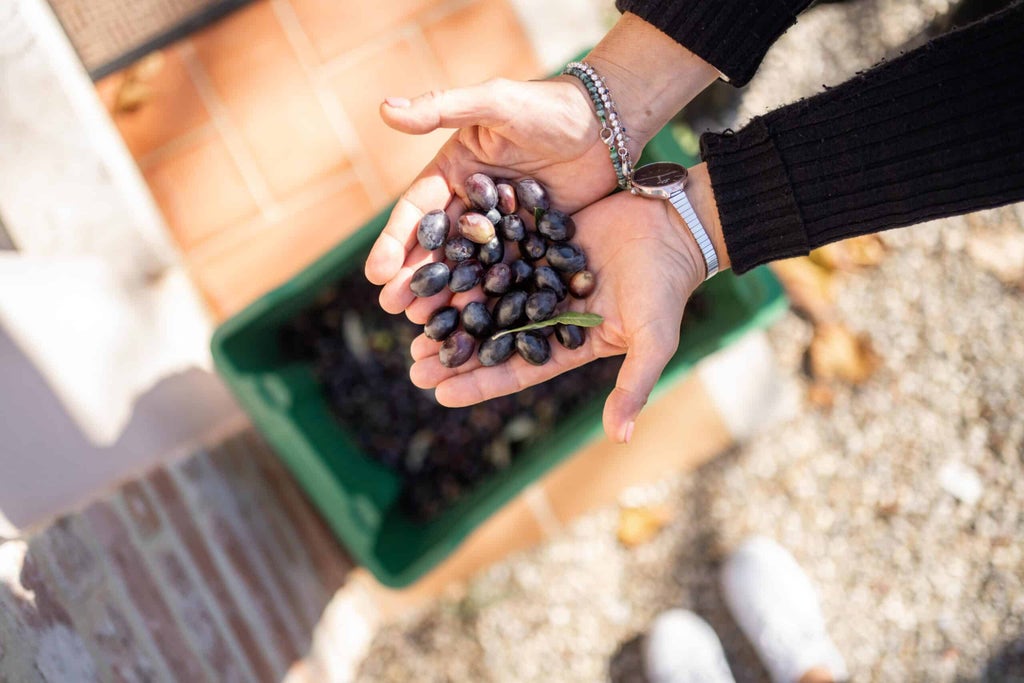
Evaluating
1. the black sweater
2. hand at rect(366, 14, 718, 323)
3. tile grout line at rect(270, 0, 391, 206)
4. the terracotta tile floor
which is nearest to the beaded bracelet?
hand at rect(366, 14, 718, 323)

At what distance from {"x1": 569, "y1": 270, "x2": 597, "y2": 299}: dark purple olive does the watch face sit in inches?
6.9

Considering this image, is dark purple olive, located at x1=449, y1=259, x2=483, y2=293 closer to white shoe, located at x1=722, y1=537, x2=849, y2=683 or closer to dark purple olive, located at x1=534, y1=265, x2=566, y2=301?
dark purple olive, located at x1=534, y1=265, x2=566, y2=301

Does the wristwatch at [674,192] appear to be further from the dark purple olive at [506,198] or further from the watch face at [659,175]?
the dark purple olive at [506,198]

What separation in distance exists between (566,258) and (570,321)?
109mm

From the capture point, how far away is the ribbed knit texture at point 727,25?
1094 mm

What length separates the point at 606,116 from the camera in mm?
1172

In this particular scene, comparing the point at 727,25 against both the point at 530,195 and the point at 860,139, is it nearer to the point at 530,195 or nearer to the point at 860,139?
the point at 860,139

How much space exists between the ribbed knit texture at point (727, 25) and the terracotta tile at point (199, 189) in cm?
114

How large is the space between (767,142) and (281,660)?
1.39 metres

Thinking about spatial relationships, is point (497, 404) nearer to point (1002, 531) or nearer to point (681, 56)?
point (681, 56)

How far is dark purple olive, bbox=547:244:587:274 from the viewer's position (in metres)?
1.13

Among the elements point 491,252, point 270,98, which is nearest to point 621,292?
point 491,252

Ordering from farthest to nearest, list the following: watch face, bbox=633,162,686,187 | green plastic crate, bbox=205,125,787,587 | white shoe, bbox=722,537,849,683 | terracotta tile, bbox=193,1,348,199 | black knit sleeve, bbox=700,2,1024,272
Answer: terracotta tile, bbox=193,1,348,199
white shoe, bbox=722,537,849,683
green plastic crate, bbox=205,125,787,587
watch face, bbox=633,162,686,187
black knit sleeve, bbox=700,2,1024,272

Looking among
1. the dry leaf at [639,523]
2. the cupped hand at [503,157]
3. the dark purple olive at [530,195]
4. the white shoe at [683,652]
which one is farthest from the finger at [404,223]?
the white shoe at [683,652]
